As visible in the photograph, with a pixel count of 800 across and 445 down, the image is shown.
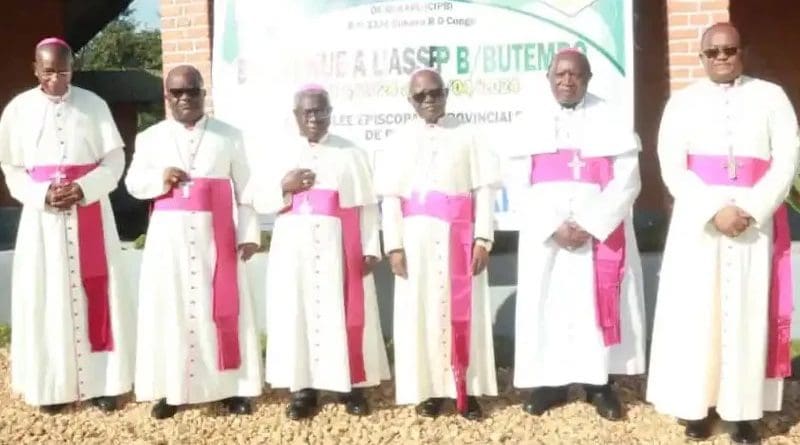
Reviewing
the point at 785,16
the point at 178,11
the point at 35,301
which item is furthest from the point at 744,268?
the point at 785,16

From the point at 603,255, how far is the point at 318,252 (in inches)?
56.5

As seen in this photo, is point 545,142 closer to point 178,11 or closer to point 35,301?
point 35,301

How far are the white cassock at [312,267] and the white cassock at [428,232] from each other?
19 centimetres

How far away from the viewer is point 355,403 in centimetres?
524

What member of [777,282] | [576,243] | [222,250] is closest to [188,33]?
[222,250]

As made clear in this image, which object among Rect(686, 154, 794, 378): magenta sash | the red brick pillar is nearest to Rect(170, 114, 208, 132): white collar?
Rect(686, 154, 794, 378): magenta sash

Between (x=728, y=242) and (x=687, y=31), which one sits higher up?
(x=687, y=31)

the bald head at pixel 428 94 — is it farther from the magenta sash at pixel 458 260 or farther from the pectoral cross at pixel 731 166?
the pectoral cross at pixel 731 166

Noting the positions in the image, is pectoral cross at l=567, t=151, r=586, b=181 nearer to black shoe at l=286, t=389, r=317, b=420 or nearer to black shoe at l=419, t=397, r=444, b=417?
black shoe at l=419, t=397, r=444, b=417

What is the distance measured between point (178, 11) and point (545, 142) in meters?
3.67

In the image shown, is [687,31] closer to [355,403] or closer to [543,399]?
[543,399]

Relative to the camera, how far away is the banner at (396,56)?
267 inches

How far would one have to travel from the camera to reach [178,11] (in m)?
7.43

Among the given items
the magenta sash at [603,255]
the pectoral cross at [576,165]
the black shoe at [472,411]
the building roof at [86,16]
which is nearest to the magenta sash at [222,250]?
the black shoe at [472,411]
